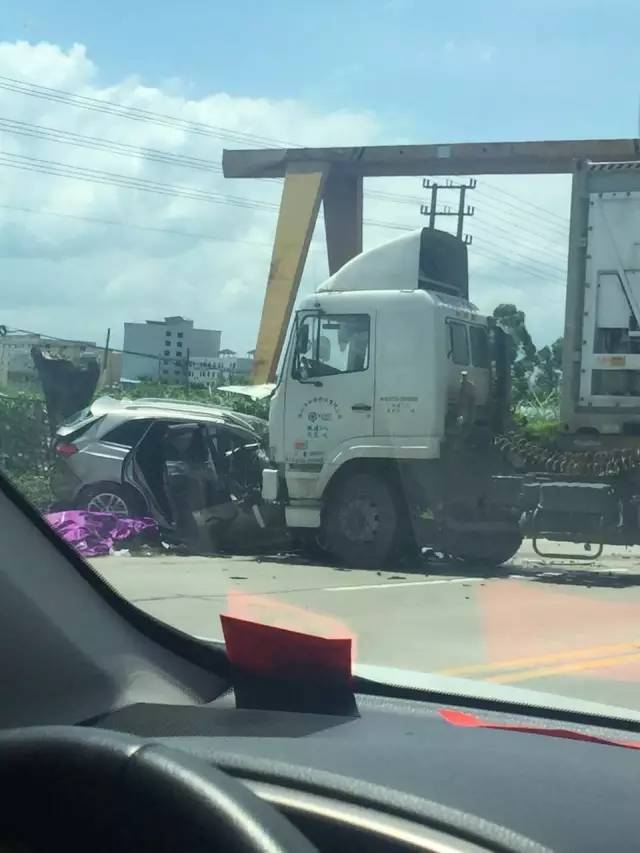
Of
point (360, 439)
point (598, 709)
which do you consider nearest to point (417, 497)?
point (360, 439)

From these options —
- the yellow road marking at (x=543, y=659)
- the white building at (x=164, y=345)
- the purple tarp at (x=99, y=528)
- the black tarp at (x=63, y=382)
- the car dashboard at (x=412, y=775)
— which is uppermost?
the white building at (x=164, y=345)

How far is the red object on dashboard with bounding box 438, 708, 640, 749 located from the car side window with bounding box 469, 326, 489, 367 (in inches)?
426

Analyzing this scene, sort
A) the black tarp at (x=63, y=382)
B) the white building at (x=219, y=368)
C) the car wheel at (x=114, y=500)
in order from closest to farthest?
the black tarp at (x=63, y=382), the white building at (x=219, y=368), the car wheel at (x=114, y=500)

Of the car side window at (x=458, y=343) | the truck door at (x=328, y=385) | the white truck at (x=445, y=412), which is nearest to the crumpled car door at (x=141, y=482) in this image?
the white truck at (x=445, y=412)

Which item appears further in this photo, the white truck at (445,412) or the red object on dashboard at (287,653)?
the white truck at (445,412)

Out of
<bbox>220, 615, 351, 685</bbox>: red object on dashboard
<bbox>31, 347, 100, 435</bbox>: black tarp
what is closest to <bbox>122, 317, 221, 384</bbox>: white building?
<bbox>31, 347, 100, 435</bbox>: black tarp

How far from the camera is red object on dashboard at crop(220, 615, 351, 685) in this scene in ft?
7.88

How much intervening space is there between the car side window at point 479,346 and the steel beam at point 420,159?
460 centimetres

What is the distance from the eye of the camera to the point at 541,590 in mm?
11477

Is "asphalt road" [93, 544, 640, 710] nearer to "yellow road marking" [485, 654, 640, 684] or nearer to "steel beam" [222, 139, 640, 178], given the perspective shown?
"yellow road marking" [485, 654, 640, 684]

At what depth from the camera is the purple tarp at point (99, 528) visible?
30.5 feet

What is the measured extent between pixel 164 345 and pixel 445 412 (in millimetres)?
5704

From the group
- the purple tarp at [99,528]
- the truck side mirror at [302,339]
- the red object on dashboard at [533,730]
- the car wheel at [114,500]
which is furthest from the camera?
the truck side mirror at [302,339]

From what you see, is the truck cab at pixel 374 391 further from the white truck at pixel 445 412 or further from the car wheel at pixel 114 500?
the car wheel at pixel 114 500
